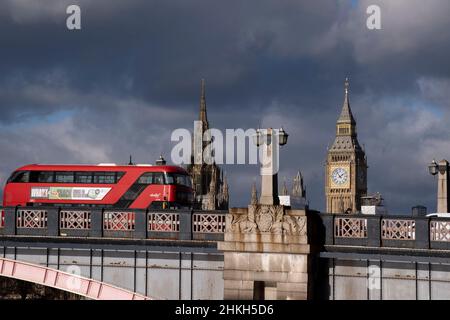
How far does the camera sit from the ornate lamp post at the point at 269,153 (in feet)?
116

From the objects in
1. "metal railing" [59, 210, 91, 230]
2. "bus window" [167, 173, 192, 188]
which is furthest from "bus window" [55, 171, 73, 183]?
"metal railing" [59, 210, 91, 230]

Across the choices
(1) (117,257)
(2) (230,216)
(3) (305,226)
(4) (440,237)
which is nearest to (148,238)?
(1) (117,257)

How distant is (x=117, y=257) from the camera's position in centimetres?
3872

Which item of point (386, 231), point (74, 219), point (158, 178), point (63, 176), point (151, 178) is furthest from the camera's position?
point (63, 176)

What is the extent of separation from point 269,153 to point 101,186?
26519 mm

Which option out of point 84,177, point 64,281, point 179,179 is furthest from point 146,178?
point 64,281

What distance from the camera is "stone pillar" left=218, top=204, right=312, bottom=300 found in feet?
114

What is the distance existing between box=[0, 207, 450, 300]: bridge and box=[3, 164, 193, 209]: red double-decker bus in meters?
20.0

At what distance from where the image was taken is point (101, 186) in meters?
60.2

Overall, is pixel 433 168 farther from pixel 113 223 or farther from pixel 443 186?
pixel 113 223

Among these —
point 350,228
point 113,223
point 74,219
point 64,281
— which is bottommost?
point 64,281

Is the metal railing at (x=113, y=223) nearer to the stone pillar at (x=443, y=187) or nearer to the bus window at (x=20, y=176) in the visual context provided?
the stone pillar at (x=443, y=187)

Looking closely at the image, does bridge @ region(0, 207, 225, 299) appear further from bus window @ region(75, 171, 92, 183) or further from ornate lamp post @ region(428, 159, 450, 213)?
bus window @ region(75, 171, 92, 183)
